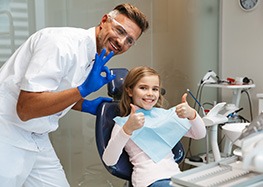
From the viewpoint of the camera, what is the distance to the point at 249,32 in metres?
2.94

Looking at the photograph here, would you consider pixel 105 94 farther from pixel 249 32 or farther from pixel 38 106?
pixel 249 32

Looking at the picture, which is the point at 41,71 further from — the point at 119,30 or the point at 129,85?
the point at 129,85

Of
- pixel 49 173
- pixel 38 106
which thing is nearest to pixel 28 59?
pixel 38 106

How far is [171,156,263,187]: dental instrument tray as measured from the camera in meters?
0.77

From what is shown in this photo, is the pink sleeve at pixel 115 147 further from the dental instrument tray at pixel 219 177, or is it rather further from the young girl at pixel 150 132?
the dental instrument tray at pixel 219 177

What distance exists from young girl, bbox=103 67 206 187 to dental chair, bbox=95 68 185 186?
4 centimetres

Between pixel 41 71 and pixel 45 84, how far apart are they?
0.05m

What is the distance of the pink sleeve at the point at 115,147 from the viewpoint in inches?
56.5

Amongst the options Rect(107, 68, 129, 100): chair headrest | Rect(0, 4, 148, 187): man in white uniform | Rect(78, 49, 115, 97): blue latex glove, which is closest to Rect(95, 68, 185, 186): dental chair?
Rect(107, 68, 129, 100): chair headrest

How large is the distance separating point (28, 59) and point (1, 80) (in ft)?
0.51

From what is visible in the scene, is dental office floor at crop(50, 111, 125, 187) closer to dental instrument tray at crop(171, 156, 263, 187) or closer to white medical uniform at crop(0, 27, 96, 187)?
white medical uniform at crop(0, 27, 96, 187)

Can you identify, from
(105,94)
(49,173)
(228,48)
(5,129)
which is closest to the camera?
(5,129)

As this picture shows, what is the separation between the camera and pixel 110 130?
65.7 inches

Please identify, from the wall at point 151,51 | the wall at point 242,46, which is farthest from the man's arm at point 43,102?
the wall at point 242,46
